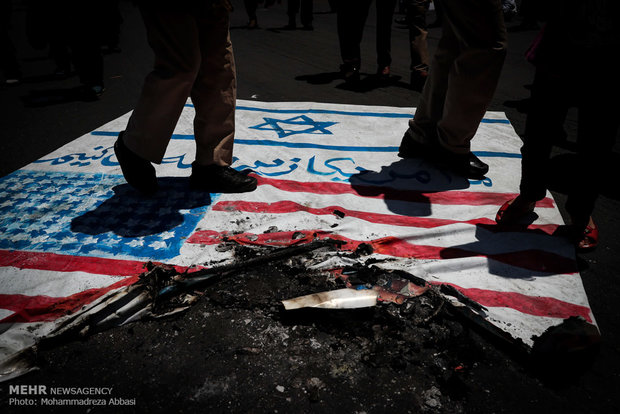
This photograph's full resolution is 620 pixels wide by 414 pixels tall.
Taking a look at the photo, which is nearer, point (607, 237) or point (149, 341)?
point (149, 341)

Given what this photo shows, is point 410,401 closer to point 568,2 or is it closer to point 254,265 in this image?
point 254,265

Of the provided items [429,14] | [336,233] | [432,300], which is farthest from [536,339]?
[429,14]

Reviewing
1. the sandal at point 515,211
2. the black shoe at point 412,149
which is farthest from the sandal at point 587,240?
the black shoe at point 412,149

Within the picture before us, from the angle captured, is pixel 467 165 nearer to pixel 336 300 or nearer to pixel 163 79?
pixel 336 300

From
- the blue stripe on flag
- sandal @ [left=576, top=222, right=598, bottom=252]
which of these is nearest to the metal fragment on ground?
the blue stripe on flag

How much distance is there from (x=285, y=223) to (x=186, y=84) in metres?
0.78

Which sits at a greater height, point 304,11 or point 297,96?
point 304,11

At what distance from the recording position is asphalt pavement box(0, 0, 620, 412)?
1380 mm

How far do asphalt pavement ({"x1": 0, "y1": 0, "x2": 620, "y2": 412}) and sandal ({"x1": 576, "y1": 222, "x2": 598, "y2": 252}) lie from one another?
3 cm

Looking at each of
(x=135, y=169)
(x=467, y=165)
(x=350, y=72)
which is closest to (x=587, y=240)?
(x=467, y=165)

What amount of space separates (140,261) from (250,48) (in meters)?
5.47

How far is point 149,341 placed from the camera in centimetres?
115

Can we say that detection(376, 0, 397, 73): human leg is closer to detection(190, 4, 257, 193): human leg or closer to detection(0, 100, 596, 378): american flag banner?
detection(0, 100, 596, 378): american flag banner

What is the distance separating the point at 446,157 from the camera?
2.16 metres
